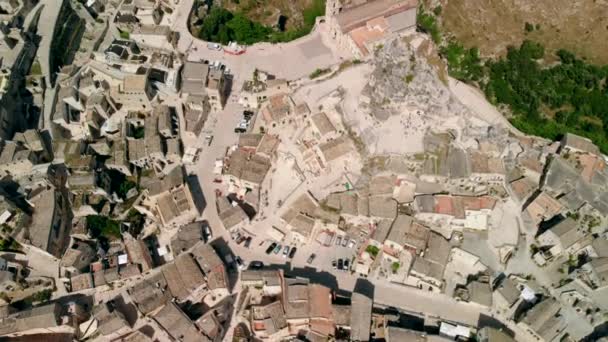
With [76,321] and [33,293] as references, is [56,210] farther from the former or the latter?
[76,321]

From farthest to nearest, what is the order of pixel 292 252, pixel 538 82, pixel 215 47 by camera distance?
pixel 538 82
pixel 215 47
pixel 292 252

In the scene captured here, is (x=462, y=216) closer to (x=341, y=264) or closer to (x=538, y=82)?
(x=341, y=264)

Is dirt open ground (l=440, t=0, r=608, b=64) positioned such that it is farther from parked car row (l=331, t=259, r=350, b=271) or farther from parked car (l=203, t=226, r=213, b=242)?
parked car (l=203, t=226, r=213, b=242)

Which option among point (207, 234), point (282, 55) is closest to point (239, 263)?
point (207, 234)

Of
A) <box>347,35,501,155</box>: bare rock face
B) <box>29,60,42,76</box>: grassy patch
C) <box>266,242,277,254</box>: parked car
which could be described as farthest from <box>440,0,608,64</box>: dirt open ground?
<box>29,60,42,76</box>: grassy patch

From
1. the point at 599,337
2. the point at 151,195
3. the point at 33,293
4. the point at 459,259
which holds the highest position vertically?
the point at 151,195

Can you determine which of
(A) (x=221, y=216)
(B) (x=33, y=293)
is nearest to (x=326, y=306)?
(A) (x=221, y=216)

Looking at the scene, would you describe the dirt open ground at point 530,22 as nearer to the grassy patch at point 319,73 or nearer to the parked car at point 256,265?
the grassy patch at point 319,73

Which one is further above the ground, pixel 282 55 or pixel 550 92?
pixel 282 55
